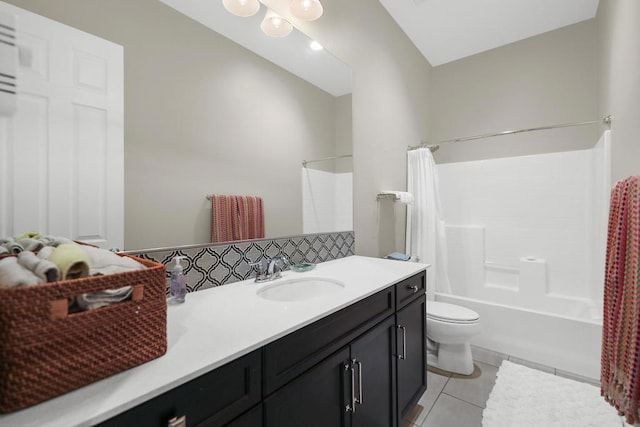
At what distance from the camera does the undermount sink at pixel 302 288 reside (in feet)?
4.06

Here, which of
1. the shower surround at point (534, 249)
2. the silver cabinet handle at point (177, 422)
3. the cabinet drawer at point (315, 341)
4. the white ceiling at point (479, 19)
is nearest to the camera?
the silver cabinet handle at point (177, 422)

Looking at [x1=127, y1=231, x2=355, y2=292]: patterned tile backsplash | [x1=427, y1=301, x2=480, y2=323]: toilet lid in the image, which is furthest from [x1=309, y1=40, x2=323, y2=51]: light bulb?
[x1=427, y1=301, x2=480, y2=323]: toilet lid

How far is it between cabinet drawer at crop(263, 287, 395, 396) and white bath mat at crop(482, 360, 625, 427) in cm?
110

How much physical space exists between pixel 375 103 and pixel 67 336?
219cm

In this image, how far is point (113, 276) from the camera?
1.74 feet

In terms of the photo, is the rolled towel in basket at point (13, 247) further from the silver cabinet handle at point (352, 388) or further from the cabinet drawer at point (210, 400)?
the silver cabinet handle at point (352, 388)

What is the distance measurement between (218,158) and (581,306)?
3105 mm

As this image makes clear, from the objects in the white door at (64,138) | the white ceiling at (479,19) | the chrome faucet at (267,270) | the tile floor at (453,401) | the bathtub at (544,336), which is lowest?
the tile floor at (453,401)

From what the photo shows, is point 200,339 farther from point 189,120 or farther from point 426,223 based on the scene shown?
point 426,223

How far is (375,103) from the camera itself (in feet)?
7.14

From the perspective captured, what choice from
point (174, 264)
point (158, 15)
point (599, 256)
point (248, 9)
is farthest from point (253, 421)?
point (599, 256)

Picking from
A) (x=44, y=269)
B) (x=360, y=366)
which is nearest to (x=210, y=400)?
(x=44, y=269)

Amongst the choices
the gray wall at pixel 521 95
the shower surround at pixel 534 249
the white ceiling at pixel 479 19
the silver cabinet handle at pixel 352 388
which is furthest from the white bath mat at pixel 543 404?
the white ceiling at pixel 479 19

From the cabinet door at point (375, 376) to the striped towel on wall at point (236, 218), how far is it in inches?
26.5
